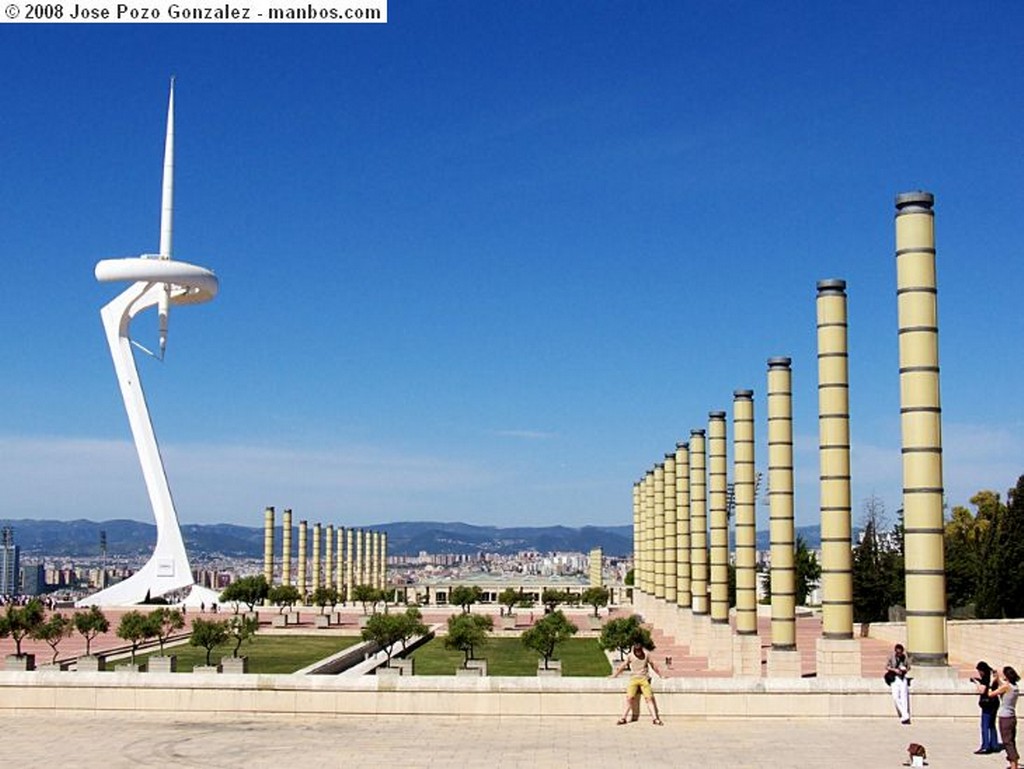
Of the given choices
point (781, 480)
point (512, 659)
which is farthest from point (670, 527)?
point (781, 480)

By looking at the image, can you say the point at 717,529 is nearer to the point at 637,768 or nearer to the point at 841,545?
the point at 841,545

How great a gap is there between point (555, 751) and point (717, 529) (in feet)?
68.2

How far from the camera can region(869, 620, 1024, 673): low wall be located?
2942cm

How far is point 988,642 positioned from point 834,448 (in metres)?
10.1

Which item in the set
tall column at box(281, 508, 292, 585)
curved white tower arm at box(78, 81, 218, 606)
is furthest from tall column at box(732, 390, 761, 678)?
tall column at box(281, 508, 292, 585)

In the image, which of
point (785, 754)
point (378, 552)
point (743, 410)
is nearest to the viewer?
point (785, 754)

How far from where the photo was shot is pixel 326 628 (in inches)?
2170

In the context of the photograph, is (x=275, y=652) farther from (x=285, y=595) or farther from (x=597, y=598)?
(x=597, y=598)

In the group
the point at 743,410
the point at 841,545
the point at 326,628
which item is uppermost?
the point at 743,410

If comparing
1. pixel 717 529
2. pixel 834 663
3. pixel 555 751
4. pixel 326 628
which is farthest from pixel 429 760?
pixel 326 628

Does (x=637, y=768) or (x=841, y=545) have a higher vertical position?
(x=841, y=545)

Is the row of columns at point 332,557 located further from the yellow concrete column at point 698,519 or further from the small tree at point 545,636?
the small tree at point 545,636

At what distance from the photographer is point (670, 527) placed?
4709cm

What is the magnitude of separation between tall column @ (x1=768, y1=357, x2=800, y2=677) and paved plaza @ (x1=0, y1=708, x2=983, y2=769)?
9244 millimetres
